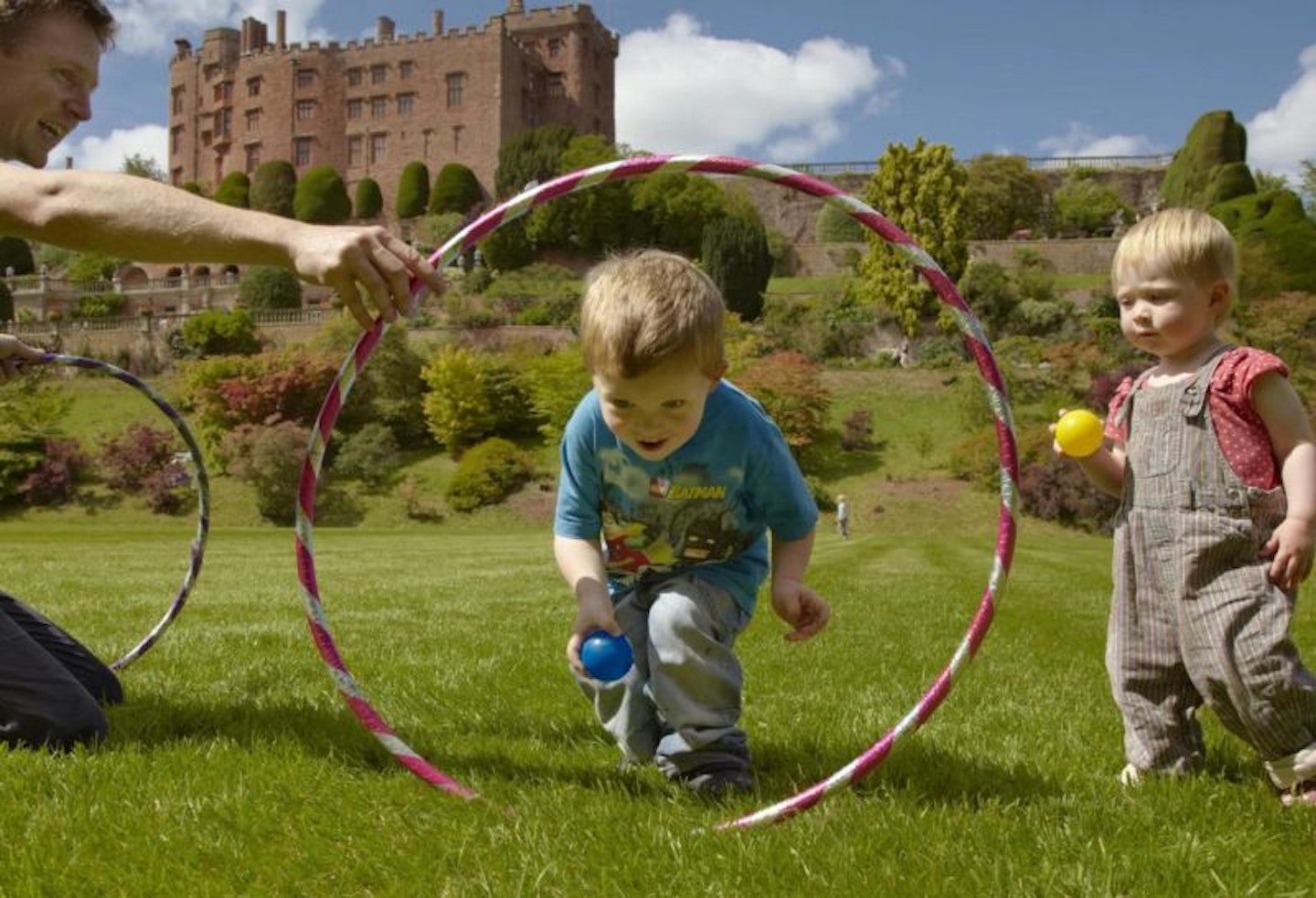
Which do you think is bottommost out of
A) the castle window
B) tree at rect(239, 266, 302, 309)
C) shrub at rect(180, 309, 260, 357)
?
shrub at rect(180, 309, 260, 357)

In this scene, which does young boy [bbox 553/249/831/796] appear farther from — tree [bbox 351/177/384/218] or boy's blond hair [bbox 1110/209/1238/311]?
tree [bbox 351/177/384/218]

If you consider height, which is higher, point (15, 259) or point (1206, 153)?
point (1206, 153)

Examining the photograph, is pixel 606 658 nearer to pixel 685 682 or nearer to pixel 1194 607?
pixel 685 682

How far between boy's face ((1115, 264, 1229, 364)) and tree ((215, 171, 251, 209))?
3479 inches

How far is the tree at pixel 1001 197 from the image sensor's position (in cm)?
7250

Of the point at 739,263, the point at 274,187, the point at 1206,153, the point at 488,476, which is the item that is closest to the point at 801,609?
the point at 488,476

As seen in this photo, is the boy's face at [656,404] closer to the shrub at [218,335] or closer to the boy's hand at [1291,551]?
the boy's hand at [1291,551]

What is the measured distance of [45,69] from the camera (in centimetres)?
389

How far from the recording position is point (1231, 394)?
11.8 ft

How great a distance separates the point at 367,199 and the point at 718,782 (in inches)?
3353

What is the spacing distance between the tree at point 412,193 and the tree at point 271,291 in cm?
2288

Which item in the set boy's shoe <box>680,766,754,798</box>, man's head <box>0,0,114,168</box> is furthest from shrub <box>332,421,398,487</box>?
boy's shoe <box>680,766,754,798</box>

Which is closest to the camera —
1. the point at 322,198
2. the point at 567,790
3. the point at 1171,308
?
the point at 567,790

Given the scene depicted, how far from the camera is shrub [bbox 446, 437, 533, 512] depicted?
38125 millimetres
